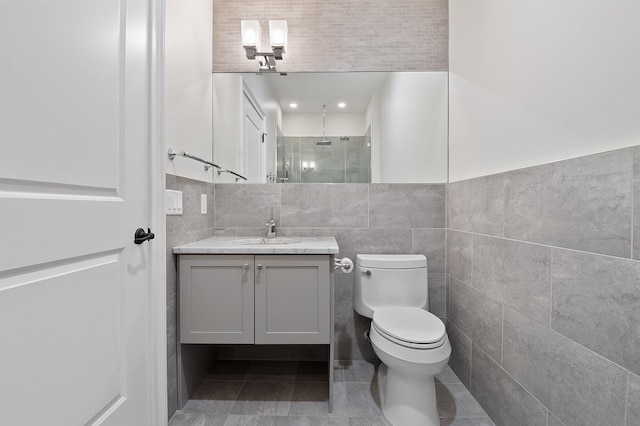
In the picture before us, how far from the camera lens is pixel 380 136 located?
203 cm

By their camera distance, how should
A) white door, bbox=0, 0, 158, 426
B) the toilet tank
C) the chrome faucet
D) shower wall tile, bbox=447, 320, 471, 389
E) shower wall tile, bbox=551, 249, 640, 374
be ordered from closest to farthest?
white door, bbox=0, 0, 158, 426 < shower wall tile, bbox=551, 249, 640, 374 < shower wall tile, bbox=447, 320, 471, 389 < the toilet tank < the chrome faucet

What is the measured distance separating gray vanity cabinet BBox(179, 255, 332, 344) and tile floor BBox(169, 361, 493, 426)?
1.24 ft

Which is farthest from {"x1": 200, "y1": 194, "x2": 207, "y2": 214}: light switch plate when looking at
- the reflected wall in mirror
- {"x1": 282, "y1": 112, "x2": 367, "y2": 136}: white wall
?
{"x1": 282, "y1": 112, "x2": 367, "y2": 136}: white wall

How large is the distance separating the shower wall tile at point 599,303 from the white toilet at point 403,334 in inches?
19.6

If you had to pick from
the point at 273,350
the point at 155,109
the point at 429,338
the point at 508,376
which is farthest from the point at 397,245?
the point at 155,109

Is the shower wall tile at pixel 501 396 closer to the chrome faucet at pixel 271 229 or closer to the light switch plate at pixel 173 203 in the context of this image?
the chrome faucet at pixel 271 229

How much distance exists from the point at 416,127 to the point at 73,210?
1.97 m

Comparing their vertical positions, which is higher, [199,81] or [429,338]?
[199,81]

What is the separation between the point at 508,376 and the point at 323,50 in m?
2.21

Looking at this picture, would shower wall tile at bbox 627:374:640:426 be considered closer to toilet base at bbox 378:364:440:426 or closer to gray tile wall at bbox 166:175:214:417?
toilet base at bbox 378:364:440:426

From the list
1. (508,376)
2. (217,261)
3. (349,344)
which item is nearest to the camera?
(508,376)

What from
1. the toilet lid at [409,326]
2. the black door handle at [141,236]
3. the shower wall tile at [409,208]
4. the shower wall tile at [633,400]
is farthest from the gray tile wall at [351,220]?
the shower wall tile at [633,400]

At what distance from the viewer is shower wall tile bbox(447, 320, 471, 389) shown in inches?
63.2

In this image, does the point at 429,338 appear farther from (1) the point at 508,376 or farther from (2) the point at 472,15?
(2) the point at 472,15
